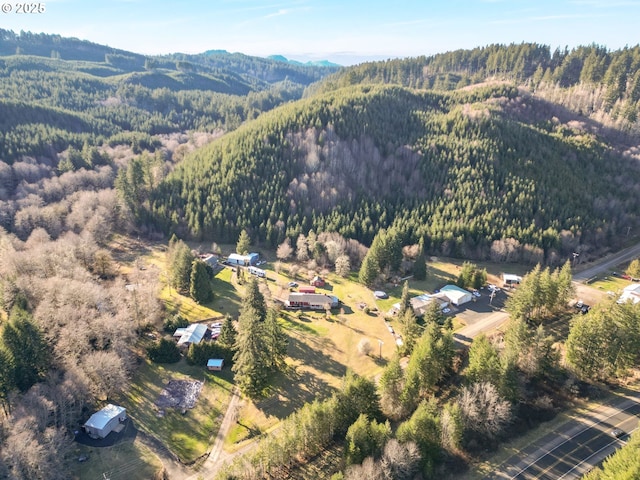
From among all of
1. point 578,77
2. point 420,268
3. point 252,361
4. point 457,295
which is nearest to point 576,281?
point 457,295

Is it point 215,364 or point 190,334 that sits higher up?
point 190,334

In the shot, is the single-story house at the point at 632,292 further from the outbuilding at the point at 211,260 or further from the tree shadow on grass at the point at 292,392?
the outbuilding at the point at 211,260

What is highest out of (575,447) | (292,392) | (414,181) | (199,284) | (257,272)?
(414,181)

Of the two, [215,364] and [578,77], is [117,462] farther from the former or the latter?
[578,77]

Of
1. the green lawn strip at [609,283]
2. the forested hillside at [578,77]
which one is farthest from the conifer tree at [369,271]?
the forested hillside at [578,77]

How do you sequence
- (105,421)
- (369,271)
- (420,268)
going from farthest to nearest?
(420,268), (369,271), (105,421)

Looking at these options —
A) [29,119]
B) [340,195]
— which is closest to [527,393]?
[340,195]
